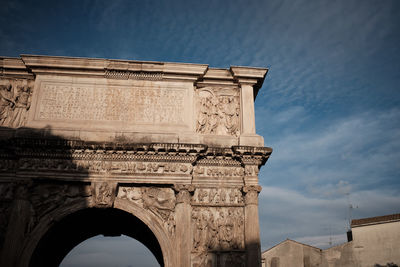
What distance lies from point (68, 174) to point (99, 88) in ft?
9.61

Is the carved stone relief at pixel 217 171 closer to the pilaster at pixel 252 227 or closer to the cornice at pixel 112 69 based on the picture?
the pilaster at pixel 252 227

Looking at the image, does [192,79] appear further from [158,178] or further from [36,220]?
[36,220]

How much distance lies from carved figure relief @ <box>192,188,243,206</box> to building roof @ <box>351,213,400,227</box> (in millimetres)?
13377

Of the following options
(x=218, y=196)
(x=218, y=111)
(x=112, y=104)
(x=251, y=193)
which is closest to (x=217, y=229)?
(x=218, y=196)

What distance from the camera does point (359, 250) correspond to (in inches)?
844

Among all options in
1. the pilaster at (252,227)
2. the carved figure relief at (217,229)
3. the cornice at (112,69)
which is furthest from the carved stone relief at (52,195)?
the pilaster at (252,227)

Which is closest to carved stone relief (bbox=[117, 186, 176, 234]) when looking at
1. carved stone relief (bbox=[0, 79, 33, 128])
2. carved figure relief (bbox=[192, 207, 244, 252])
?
carved figure relief (bbox=[192, 207, 244, 252])

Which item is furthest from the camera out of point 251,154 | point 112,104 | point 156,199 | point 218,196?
point 112,104

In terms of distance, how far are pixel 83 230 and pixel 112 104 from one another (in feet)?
15.9

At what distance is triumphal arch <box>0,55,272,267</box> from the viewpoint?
419 inches

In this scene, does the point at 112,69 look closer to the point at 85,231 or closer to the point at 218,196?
the point at 218,196

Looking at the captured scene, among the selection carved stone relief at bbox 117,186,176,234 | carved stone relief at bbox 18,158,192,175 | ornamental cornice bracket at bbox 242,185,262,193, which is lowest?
carved stone relief at bbox 117,186,176,234

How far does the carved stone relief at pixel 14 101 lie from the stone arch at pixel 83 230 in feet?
10.4

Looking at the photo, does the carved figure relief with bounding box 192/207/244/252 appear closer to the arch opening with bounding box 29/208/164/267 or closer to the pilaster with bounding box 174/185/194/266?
the pilaster with bounding box 174/185/194/266
